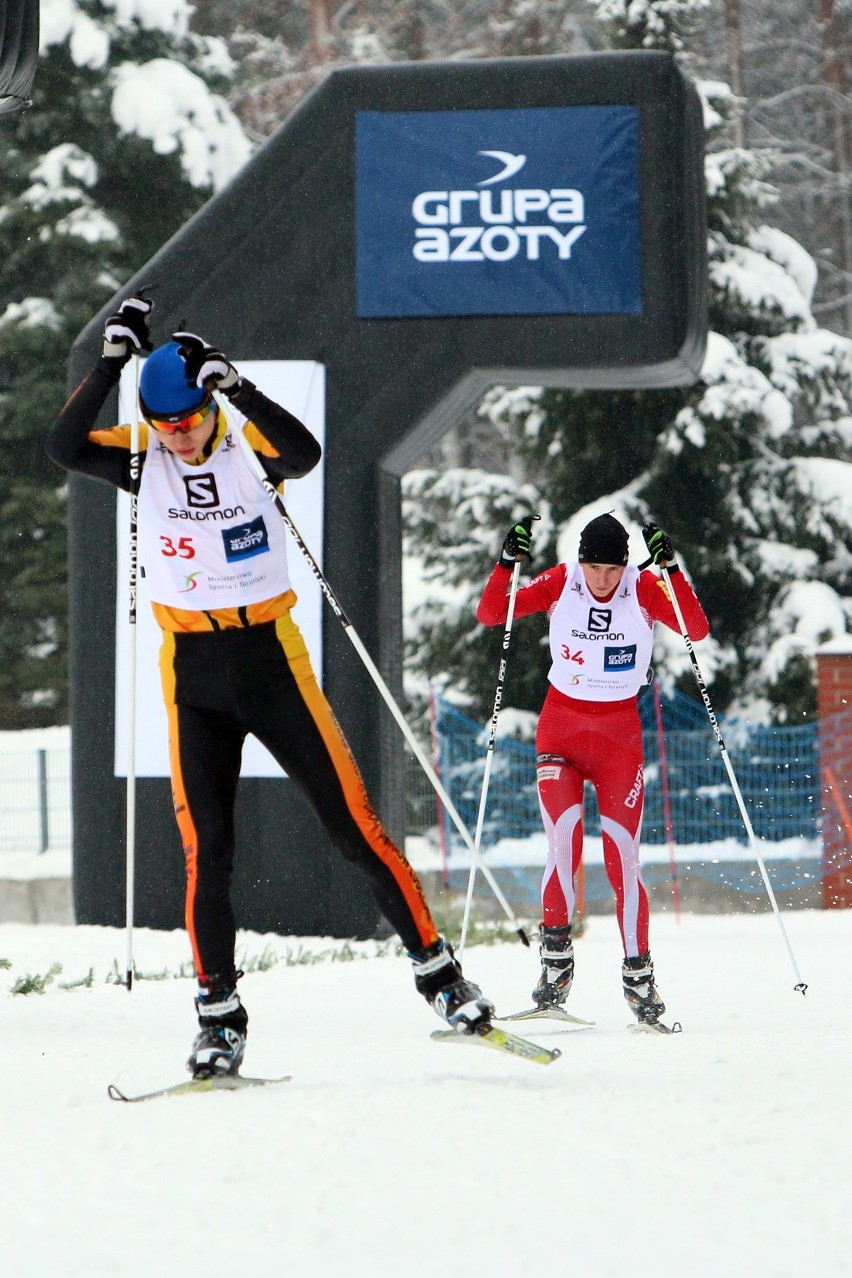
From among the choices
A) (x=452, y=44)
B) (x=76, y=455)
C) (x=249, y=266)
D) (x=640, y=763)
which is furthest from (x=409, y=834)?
(x=452, y=44)

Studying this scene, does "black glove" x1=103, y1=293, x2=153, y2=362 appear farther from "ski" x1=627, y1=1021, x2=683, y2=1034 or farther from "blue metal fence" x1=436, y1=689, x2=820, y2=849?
"blue metal fence" x1=436, y1=689, x2=820, y2=849

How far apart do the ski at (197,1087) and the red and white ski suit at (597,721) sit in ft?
6.24

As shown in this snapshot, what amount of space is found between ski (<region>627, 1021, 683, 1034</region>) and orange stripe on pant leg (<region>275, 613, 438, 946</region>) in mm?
1270

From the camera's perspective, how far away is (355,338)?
913 cm

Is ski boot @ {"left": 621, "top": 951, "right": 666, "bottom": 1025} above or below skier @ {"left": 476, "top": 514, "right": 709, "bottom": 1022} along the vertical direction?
below

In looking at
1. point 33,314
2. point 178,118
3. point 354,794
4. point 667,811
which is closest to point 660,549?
point 354,794

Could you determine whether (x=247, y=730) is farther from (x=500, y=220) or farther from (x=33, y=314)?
(x=33, y=314)

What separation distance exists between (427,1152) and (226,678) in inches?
56.3

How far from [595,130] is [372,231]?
4.00 feet

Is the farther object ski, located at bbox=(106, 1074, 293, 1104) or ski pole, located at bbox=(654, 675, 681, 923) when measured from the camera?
ski pole, located at bbox=(654, 675, 681, 923)

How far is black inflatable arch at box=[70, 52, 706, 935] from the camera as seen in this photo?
29.2 ft

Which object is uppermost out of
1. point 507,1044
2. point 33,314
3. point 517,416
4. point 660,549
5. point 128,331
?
point 33,314

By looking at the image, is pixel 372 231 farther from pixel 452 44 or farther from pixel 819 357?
pixel 452 44

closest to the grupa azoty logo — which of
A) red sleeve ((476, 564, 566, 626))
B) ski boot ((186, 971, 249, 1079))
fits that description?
red sleeve ((476, 564, 566, 626))
